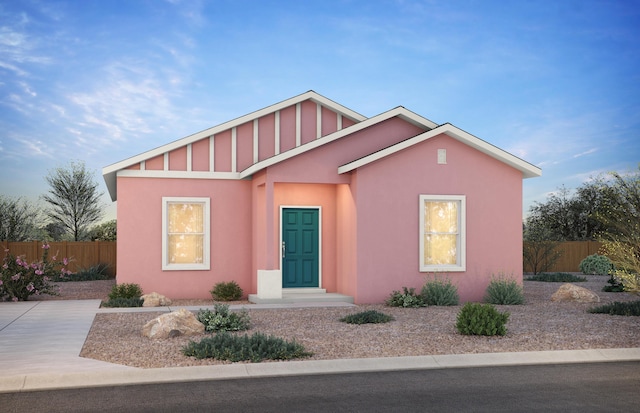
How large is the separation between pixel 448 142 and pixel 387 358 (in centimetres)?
894

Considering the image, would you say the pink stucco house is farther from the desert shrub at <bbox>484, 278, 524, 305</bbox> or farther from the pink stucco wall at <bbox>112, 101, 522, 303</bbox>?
the desert shrub at <bbox>484, 278, 524, 305</bbox>

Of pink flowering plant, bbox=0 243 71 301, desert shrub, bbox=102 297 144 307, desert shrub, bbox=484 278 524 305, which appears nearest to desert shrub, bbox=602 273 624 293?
desert shrub, bbox=484 278 524 305

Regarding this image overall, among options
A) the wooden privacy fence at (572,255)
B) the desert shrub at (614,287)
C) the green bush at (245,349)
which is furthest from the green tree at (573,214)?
the green bush at (245,349)

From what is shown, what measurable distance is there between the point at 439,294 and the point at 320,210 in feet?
13.3

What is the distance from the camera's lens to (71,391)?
7.98 metres

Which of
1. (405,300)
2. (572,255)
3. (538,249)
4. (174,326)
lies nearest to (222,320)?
(174,326)

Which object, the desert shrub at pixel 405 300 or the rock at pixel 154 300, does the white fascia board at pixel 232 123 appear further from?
the desert shrub at pixel 405 300

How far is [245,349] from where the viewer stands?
382 inches

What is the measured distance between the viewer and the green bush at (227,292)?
58.4 ft

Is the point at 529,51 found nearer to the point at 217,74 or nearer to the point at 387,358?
the point at 217,74

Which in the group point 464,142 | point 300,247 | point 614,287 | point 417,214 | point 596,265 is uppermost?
point 464,142

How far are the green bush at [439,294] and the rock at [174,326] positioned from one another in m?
6.55

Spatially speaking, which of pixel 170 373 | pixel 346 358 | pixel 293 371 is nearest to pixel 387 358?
pixel 346 358

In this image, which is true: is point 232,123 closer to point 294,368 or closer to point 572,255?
point 294,368
